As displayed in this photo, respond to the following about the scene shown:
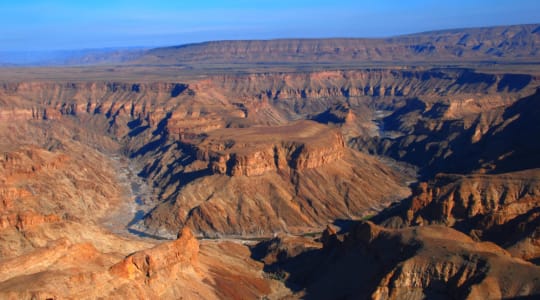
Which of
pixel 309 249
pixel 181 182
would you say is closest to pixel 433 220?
pixel 309 249

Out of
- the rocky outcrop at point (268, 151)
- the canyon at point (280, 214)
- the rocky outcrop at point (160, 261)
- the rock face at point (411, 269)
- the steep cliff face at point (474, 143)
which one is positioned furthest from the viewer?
the rocky outcrop at point (268, 151)

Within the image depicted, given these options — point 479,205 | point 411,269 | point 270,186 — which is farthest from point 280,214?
point 411,269

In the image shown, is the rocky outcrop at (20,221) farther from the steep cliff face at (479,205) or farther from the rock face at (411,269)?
the steep cliff face at (479,205)

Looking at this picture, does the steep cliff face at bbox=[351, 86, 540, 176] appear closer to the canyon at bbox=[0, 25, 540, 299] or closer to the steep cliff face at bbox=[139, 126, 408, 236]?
the canyon at bbox=[0, 25, 540, 299]

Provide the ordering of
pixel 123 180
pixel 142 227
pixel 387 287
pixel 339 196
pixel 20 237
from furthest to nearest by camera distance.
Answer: pixel 123 180 → pixel 339 196 → pixel 142 227 → pixel 20 237 → pixel 387 287

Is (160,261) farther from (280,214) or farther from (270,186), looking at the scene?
(270,186)

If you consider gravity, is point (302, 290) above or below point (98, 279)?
below

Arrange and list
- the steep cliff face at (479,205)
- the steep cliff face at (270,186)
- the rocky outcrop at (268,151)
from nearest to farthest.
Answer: the steep cliff face at (479,205) → the steep cliff face at (270,186) → the rocky outcrop at (268,151)

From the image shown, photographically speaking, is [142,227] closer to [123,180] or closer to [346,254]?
[123,180]

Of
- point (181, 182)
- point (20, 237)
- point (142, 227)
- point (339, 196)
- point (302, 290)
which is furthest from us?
point (181, 182)

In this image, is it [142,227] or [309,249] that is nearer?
[309,249]

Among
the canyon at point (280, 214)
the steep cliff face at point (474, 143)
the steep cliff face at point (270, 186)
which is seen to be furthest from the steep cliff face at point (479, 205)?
the steep cliff face at point (474, 143)
